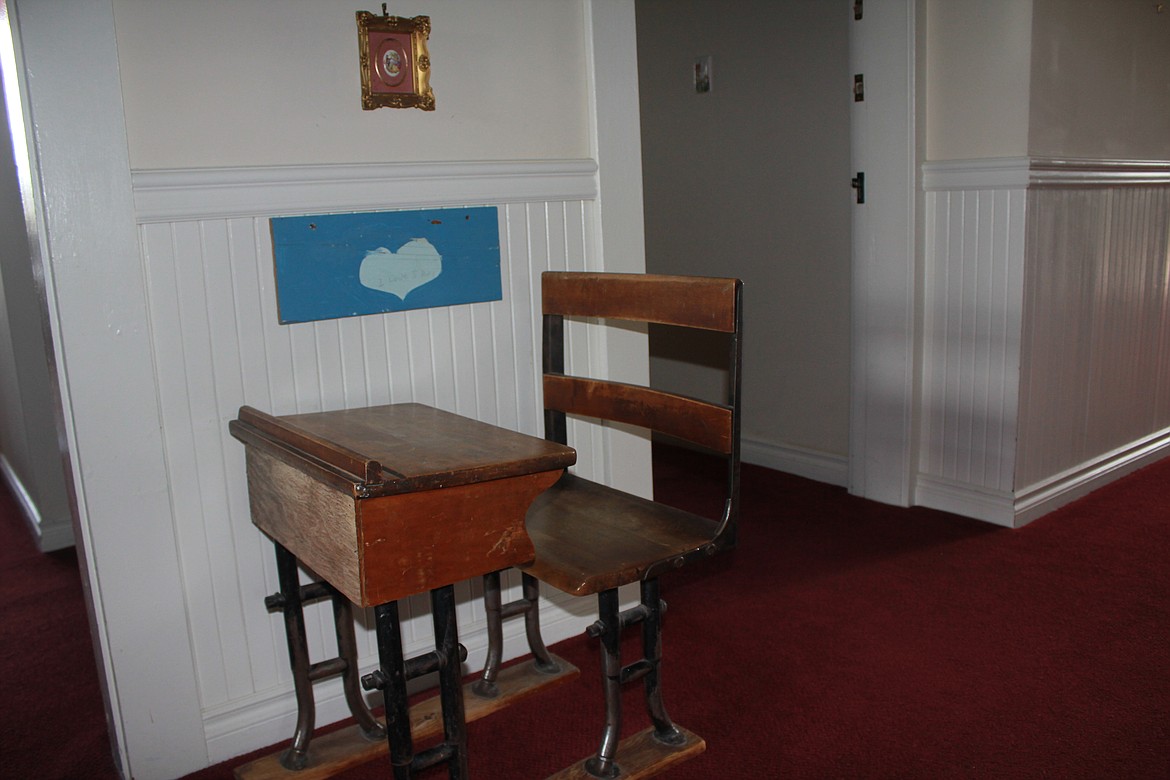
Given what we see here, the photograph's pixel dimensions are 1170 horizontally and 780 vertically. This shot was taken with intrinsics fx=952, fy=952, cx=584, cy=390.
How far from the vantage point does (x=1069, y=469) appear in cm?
326

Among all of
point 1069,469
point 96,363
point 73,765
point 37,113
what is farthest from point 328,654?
point 1069,469

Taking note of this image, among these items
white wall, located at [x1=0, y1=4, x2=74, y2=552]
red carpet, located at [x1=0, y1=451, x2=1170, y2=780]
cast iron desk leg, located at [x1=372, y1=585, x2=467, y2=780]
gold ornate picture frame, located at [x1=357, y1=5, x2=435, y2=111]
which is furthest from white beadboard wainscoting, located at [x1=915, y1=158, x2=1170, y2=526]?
white wall, located at [x1=0, y1=4, x2=74, y2=552]

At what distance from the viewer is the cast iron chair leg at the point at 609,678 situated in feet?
5.57

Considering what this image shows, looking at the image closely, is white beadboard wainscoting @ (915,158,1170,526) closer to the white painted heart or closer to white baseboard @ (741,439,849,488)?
white baseboard @ (741,439,849,488)

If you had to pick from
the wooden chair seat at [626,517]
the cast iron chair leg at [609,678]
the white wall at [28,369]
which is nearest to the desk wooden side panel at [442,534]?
the wooden chair seat at [626,517]

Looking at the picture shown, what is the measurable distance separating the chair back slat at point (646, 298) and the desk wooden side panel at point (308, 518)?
0.69 m

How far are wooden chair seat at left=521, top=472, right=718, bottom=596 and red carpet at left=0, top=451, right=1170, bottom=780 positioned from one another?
478mm

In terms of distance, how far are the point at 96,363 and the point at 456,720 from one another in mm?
892

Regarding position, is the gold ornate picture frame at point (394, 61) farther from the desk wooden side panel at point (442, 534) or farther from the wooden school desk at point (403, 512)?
the desk wooden side panel at point (442, 534)

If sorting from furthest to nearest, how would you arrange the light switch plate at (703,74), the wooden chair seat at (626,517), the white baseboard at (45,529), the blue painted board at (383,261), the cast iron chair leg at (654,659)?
1. the light switch plate at (703,74)
2. the white baseboard at (45,529)
3. the blue painted board at (383,261)
4. the cast iron chair leg at (654,659)
5. the wooden chair seat at (626,517)

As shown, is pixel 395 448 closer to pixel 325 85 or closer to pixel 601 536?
pixel 601 536

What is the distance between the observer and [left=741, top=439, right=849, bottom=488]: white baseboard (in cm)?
356

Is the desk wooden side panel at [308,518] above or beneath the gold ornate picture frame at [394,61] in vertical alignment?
beneath

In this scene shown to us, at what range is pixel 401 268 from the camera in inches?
78.9
